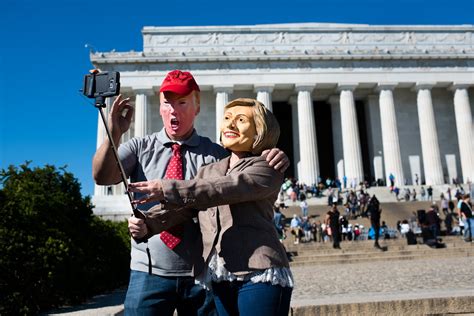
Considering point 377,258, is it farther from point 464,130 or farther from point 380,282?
point 464,130

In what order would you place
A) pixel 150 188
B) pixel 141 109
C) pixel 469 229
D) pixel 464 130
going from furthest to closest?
pixel 464 130 < pixel 141 109 < pixel 469 229 < pixel 150 188

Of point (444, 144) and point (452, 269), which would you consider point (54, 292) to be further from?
point (444, 144)

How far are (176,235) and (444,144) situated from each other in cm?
4749

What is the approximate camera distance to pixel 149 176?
3115 mm

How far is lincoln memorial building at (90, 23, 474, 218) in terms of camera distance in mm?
40781

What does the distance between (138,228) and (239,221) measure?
587 mm

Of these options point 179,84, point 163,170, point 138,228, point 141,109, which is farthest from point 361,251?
point 141,109

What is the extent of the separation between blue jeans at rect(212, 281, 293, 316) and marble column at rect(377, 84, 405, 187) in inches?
1560

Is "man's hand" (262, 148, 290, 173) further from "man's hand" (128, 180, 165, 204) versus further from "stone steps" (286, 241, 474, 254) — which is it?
"stone steps" (286, 241, 474, 254)

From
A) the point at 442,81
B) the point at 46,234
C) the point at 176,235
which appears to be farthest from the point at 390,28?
the point at 176,235

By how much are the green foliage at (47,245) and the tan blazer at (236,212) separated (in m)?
4.91

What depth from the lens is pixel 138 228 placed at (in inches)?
101

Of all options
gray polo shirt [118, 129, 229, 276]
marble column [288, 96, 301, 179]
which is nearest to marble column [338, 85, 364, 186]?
marble column [288, 96, 301, 179]

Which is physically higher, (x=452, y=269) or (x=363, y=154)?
(x=363, y=154)
